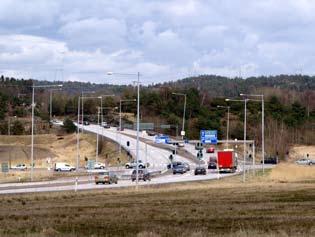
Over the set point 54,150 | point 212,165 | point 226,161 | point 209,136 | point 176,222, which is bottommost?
point 212,165

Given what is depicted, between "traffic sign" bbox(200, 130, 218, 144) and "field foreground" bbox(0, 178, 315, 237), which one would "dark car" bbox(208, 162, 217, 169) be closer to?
"traffic sign" bbox(200, 130, 218, 144)

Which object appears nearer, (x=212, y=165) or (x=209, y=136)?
(x=212, y=165)

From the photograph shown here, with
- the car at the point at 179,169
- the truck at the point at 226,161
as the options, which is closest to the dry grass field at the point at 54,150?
the car at the point at 179,169

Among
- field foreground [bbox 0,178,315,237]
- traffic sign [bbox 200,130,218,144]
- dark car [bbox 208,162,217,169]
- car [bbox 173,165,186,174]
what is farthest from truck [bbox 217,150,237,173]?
field foreground [bbox 0,178,315,237]

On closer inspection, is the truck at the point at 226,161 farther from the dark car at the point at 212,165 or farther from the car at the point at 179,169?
the dark car at the point at 212,165

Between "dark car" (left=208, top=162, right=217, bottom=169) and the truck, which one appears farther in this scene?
"dark car" (left=208, top=162, right=217, bottom=169)

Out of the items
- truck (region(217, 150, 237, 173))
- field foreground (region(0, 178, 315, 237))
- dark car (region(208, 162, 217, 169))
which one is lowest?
dark car (region(208, 162, 217, 169))

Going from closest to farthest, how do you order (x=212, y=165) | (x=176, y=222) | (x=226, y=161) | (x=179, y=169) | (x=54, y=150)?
(x=176, y=222)
(x=179, y=169)
(x=226, y=161)
(x=212, y=165)
(x=54, y=150)

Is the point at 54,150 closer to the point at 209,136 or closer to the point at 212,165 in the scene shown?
the point at 209,136

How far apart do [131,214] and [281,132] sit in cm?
15500

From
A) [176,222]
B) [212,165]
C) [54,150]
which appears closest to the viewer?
[176,222]

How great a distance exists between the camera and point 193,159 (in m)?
159

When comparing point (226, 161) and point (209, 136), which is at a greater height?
point (209, 136)

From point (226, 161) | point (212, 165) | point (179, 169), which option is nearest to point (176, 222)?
point (179, 169)
